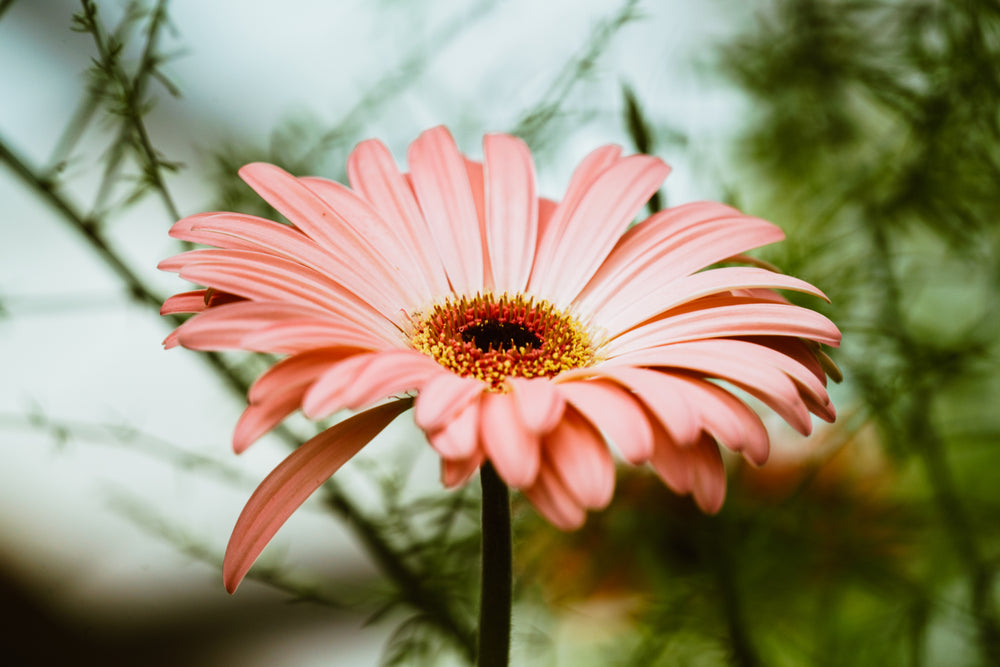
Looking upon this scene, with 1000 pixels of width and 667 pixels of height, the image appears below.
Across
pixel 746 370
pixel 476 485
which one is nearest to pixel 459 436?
pixel 746 370

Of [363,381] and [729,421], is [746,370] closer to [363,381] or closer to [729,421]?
[729,421]

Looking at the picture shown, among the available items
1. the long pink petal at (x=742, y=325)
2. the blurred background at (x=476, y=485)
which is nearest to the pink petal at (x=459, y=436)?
the long pink petal at (x=742, y=325)

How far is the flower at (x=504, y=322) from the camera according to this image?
22 cm

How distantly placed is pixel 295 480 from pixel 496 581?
80mm

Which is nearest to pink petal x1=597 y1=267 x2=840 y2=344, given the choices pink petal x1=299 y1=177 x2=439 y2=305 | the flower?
the flower

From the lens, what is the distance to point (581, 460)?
0.74 feet

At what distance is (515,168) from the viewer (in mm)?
377

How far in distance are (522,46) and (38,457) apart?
606 millimetres

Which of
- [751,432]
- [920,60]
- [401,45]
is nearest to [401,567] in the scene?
[751,432]

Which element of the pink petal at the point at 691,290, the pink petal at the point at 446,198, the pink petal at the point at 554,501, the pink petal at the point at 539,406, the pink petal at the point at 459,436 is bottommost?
the pink petal at the point at 554,501

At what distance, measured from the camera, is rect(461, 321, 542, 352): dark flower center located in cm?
42

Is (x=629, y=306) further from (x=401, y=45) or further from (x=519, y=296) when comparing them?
(x=401, y=45)

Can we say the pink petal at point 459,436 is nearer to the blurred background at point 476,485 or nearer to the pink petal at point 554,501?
the pink petal at point 554,501

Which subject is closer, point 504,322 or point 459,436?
point 459,436
